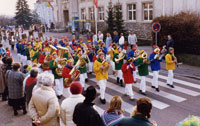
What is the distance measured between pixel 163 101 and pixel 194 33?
8.39 meters

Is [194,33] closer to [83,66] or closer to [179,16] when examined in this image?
[179,16]

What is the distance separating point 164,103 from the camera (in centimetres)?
877

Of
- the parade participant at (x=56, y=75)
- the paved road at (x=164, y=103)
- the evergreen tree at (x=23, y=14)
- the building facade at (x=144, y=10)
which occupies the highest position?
the evergreen tree at (x=23, y=14)

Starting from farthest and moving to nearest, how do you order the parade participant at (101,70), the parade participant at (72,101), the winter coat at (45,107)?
1. the parade participant at (101,70)
2. the winter coat at (45,107)
3. the parade participant at (72,101)

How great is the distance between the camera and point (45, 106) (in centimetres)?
463

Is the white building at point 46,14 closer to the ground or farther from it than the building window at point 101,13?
farther from it

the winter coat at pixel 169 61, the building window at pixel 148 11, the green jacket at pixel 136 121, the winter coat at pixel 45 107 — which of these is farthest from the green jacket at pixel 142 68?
the building window at pixel 148 11

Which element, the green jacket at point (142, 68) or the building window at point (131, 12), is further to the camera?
the building window at point (131, 12)

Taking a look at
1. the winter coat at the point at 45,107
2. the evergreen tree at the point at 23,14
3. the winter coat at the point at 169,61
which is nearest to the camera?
the winter coat at the point at 45,107

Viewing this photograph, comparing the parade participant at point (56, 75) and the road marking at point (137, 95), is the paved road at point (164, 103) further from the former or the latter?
the parade participant at point (56, 75)

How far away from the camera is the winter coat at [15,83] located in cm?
727

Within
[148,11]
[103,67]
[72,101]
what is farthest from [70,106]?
[148,11]

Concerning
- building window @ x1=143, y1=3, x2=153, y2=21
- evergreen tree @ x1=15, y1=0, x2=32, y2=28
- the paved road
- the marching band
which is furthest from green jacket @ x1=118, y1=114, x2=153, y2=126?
evergreen tree @ x1=15, y1=0, x2=32, y2=28

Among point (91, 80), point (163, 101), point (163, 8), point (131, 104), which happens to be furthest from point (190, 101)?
point (163, 8)
